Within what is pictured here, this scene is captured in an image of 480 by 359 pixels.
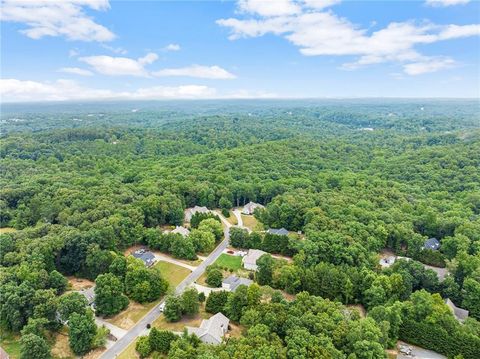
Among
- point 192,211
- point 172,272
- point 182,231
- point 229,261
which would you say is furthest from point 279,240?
point 192,211

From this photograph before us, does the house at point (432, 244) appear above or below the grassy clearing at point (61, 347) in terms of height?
above

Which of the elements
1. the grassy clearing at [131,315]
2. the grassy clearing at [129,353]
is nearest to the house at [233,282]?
the grassy clearing at [131,315]

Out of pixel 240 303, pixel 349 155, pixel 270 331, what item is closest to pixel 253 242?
pixel 240 303

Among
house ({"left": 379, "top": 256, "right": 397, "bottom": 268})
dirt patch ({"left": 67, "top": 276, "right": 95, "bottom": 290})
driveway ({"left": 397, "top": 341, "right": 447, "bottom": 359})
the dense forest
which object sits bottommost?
driveway ({"left": 397, "top": 341, "right": 447, "bottom": 359})

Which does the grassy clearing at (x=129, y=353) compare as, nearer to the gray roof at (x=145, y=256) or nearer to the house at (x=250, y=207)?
the gray roof at (x=145, y=256)

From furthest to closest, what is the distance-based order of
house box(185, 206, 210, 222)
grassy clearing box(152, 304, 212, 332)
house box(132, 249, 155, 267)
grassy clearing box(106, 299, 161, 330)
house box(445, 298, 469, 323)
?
house box(185, 206, 210, 222) < house box(132, 249, 155, 267) < house box(445, 298, 469, 323) < grassy clearing box(106, 299, 161, 330) < grassy clearing box(152, 304, 212, 332)

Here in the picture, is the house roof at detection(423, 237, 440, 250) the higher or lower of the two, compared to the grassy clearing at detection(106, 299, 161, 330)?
higher

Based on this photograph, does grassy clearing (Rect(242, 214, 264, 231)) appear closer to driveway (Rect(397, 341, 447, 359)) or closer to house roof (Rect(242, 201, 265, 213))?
house roof (Rect(242, 201, 265, 213))

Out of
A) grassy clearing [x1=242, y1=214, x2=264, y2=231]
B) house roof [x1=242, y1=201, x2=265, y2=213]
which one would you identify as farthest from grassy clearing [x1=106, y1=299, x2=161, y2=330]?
house roof [x1=242, y1=201, x2=265, y2=213]
